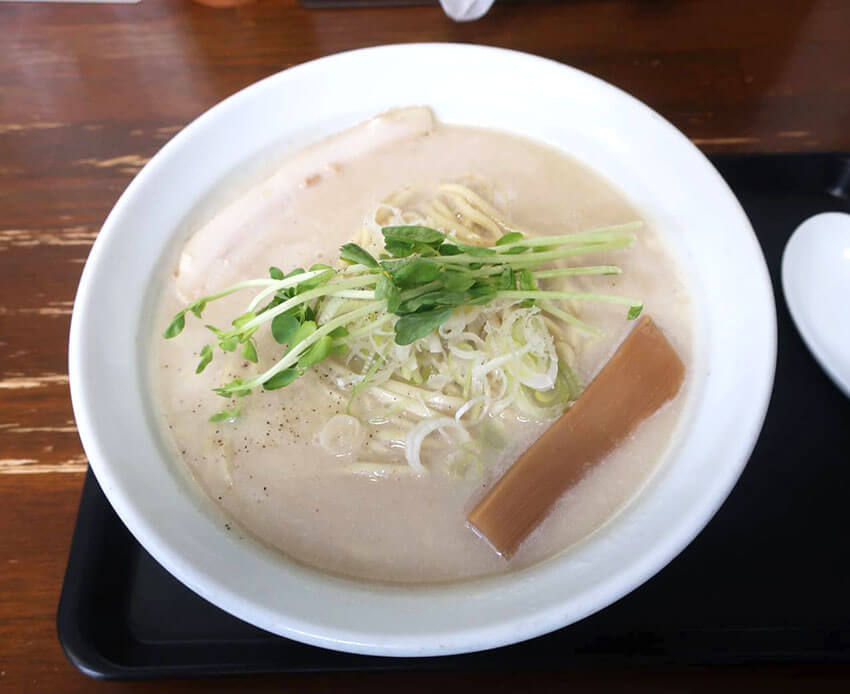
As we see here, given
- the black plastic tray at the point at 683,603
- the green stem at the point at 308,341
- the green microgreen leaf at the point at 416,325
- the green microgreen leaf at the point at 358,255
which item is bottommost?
the black plastic tray at the point at 683,603

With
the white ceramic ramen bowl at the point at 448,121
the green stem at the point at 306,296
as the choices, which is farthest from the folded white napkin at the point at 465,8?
Answer: the green stem at the point at 306,296

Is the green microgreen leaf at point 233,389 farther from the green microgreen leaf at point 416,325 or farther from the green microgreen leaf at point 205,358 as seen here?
the green microgreen leaf at point 416,325

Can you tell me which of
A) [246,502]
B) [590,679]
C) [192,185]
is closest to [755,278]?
[590,679]

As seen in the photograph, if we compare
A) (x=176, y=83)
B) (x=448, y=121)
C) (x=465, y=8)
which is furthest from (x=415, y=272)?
(x=176, y=83)

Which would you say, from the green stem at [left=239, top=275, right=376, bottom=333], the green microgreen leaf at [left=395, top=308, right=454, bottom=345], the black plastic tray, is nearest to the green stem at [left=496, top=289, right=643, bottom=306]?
the green microgreen leaf at [left=395, top=308, right=454, bottom=345]

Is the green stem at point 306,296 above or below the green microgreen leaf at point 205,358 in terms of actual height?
above

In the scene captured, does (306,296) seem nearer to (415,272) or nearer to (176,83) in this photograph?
(415,272)

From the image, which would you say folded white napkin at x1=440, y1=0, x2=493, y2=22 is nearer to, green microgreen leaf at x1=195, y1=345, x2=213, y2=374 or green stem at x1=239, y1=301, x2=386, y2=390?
green stem at x1=239, y1=301, x2=386, y2=390
